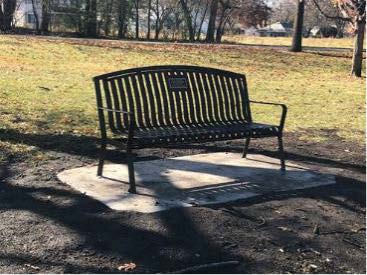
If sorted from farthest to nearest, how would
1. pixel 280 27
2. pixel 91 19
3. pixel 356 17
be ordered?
1. pixel 280 27
2. pixel 91 19
3. pixel 356 17

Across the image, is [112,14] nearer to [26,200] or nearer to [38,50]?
[38,50]

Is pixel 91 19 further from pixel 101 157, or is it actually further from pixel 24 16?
pixel 101 157

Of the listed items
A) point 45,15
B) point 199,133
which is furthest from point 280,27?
point 199,133

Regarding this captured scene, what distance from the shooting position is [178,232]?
4.24 meters

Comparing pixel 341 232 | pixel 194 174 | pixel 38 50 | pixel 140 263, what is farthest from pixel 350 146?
pixel 38 50

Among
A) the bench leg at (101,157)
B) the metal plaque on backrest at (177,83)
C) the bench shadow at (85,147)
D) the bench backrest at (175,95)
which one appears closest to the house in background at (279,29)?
the bench shadow at (85,147)

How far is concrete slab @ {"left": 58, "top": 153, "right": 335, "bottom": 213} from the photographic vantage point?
4.99 metres

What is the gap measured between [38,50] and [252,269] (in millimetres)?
17273

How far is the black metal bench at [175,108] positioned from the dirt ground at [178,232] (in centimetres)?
73

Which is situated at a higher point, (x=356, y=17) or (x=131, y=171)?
(x=356, y=17)

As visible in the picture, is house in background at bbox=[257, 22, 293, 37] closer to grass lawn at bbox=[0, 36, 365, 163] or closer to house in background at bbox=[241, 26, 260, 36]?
house in background at bbox=[241, 26, 260, 36]

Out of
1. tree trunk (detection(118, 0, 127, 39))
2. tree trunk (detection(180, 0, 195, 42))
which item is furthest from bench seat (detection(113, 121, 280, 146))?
tree trunk (detection(180, 0, 195, 42))

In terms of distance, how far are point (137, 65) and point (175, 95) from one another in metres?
12.4

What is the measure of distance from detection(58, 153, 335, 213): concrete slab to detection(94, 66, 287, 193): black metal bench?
0.60ft
